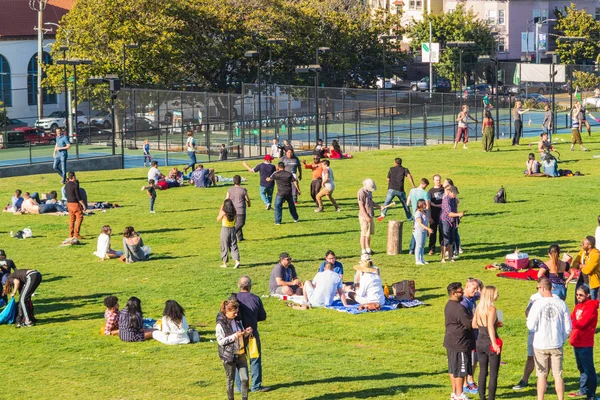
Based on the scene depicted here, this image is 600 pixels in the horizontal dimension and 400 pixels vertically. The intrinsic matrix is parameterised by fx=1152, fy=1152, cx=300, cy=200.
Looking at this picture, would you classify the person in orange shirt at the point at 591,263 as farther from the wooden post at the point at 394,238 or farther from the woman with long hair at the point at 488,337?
the wooden post at the point at 394,238

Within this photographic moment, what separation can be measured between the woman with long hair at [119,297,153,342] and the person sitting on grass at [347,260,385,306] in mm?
3987

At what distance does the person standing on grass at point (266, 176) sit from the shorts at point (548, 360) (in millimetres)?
15677

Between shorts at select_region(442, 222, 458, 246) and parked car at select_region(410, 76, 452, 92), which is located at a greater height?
parked car at select_region(410, 76, 452, 92)

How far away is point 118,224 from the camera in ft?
102

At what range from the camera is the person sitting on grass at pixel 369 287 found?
20.3 metres

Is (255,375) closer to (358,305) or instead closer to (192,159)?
(358,305)

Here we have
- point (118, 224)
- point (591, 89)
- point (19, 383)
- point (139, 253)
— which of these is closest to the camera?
point (19, 383)

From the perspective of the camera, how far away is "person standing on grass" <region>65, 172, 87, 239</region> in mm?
27641

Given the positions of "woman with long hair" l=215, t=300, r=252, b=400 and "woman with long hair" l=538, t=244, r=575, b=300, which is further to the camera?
"woman with long hair" l=538, t=244, r=575, b=300

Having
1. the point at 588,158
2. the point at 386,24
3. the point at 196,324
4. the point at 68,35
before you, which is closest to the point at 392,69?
the point at 386,24

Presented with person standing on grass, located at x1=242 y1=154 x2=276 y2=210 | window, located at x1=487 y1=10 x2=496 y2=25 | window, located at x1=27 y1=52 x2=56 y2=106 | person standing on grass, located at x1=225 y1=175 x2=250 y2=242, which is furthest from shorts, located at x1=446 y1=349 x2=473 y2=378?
window, located at x1=487 y1=10 x2=496 y2=25

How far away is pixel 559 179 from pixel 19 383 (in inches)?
949

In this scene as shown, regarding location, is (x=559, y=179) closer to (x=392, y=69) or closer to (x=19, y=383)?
(x=19, y=383)

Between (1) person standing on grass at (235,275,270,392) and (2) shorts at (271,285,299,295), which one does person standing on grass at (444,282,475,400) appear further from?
(2) shorts at (271,285,299,295)
